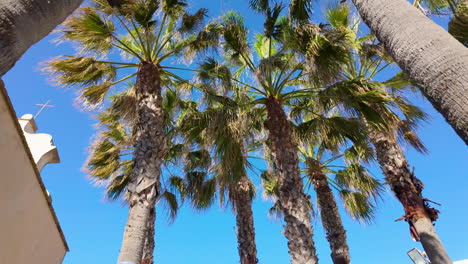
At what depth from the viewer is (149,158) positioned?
5391 mm

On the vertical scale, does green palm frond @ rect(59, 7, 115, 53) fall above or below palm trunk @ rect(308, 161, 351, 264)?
above

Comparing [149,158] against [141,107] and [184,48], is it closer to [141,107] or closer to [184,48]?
[141,107]

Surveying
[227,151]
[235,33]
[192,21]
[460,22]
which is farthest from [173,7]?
[460,22]

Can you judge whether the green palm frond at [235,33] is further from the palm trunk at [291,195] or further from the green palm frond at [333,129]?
the green palm frond at [333,129]

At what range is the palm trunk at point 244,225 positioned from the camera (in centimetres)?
909

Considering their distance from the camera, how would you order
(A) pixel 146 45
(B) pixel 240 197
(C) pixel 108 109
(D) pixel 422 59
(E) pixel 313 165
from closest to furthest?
(D) pixel 422 59
(A) pixel 146 45
(C) pixel 108 109
(B) pixel 240 197
(E) pixel 313 165

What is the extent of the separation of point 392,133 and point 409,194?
1479 mm

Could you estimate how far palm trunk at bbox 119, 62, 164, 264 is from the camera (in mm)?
4621

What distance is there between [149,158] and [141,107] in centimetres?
115

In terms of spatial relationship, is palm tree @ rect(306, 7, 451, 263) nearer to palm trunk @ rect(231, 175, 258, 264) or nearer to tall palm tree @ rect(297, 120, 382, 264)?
tall palm tree @ rect(297, 120, 382, 264)

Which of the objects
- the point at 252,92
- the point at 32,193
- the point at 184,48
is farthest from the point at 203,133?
the point at 32,193

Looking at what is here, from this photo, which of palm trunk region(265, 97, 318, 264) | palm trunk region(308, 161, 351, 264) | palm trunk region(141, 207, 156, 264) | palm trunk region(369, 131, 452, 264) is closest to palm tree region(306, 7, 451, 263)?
palm trunk region(369, 131, 452, 264)

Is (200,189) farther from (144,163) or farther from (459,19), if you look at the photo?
(459,19)

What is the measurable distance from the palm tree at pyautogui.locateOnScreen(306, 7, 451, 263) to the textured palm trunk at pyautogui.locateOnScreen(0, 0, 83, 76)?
19.1 feet
